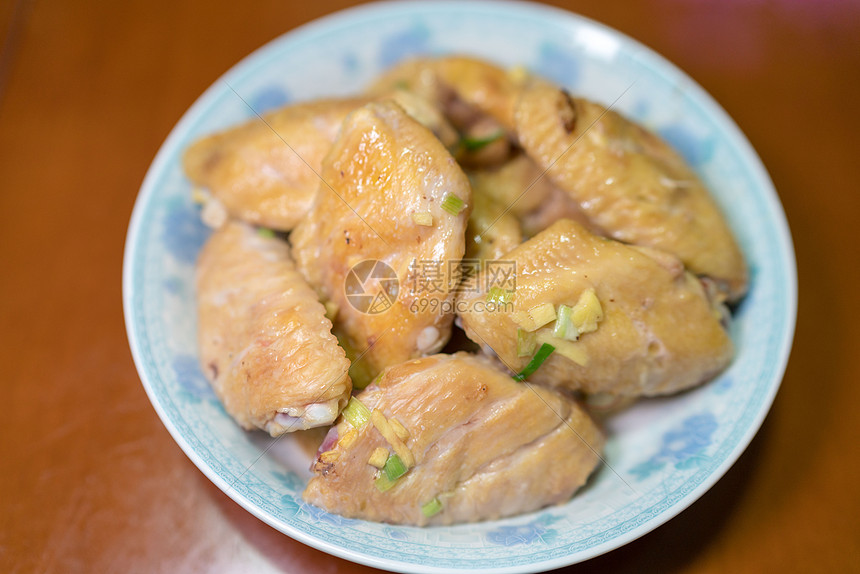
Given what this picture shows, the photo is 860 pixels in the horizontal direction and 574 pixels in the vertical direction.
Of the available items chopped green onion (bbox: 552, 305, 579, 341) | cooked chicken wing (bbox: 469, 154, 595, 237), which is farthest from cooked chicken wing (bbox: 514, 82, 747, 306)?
chopped green onion (bbox: 552, 305, 579, 341)

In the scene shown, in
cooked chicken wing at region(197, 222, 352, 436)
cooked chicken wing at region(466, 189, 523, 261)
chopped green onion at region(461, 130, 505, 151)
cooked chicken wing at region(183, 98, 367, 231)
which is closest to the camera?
cooked chicken wing at region(197, 222, 352, 436)

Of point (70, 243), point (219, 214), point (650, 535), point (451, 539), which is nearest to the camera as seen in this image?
point (451, 539)

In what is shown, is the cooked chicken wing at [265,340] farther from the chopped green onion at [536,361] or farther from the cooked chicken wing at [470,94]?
the cooked chicken wing at [470,94]

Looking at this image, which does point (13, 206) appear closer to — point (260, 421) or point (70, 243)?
point (70, 243)

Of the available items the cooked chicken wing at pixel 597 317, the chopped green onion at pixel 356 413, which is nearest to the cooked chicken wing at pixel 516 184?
the cooked chicken wing at pixel 597 317

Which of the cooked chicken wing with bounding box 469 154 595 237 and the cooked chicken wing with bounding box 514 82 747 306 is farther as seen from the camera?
the cooked chicken wing with bounding box 469 154 595 237

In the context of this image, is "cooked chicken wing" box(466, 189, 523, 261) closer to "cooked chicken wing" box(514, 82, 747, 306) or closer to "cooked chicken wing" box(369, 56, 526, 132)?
"cooked chicken wing" box(514, 82, 747, 306)

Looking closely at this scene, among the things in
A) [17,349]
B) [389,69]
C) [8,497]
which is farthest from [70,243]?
[389,69]
